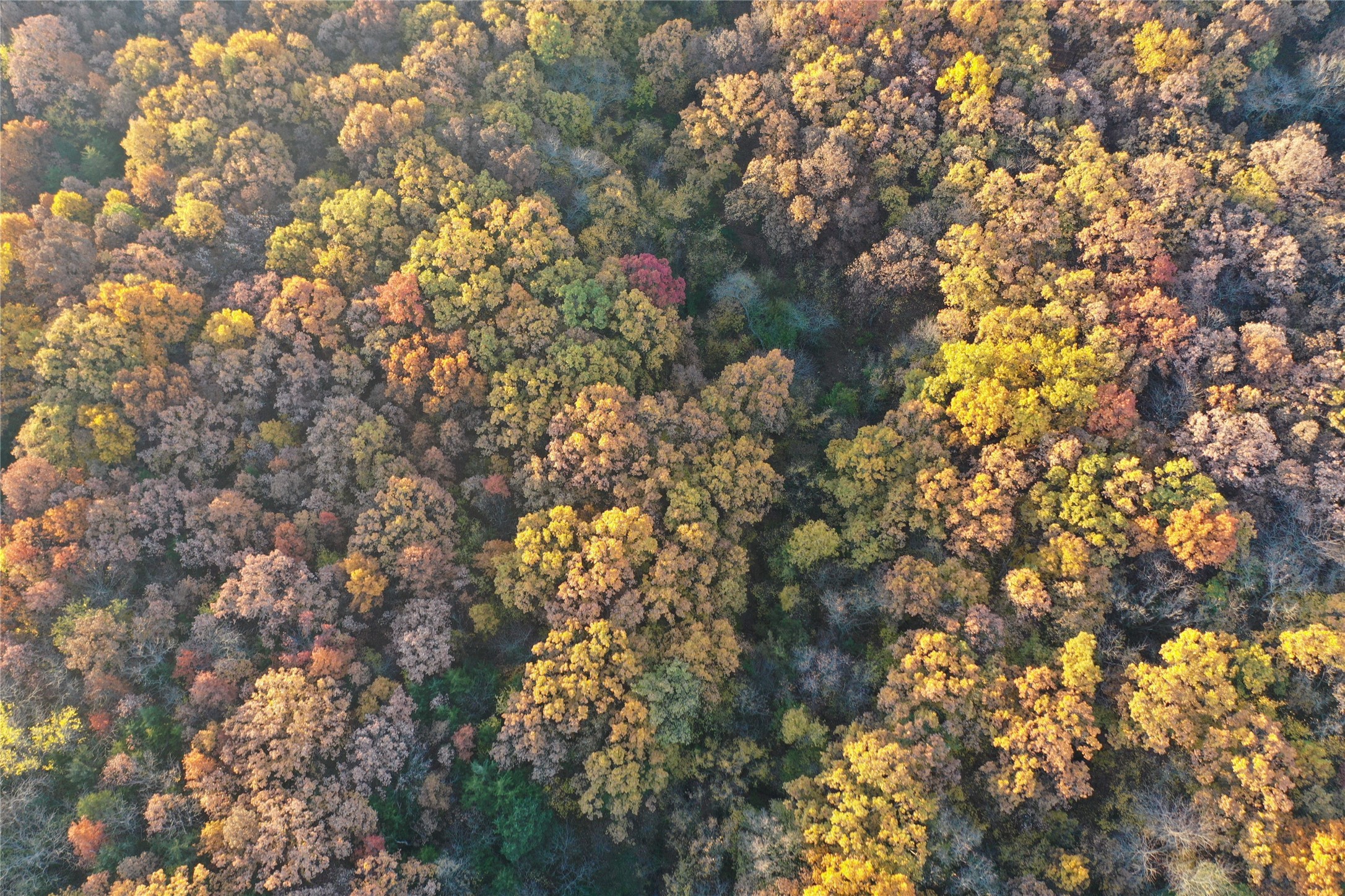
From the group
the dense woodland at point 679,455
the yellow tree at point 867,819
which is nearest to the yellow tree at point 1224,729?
the dense woodland at point 679,455

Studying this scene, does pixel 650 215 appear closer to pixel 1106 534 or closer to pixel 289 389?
pixel 289 389

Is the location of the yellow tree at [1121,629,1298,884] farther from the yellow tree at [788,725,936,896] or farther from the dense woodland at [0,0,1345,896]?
the yellow tree at [788,725,936,896]

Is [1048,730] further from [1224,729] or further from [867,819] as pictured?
[867,819]

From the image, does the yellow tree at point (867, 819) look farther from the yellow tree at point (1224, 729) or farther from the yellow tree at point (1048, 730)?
the yellow tree at point (1224, 729)

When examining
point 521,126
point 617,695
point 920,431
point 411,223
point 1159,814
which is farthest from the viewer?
point 521,126

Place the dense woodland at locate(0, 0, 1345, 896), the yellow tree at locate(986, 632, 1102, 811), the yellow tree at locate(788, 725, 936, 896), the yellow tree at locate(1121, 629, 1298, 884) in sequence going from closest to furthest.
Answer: the yellow tree at locate(1121, 629, 1298, 884) < the yellow tree at locate(788, 725, 936, 896) < the yellow tree at locate(986, 632, 1102, 811) < the dense woodland at locate(0, 0, 1345, 896)

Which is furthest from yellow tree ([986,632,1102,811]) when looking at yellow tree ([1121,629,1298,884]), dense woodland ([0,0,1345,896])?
yellow tree ([1121,629,1298,884])

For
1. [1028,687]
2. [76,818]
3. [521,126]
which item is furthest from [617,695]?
[521,126]

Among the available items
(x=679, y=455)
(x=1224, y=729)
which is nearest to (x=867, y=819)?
(x=1224, y=729)
